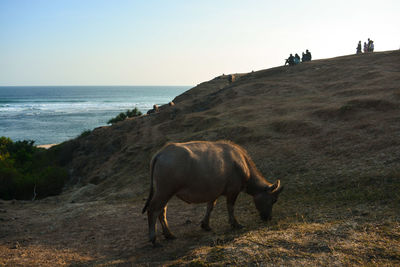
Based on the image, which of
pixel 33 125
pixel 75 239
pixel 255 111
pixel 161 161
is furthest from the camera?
pixel 33 125

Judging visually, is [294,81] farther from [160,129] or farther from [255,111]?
[160,129]

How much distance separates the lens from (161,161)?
8.02 m

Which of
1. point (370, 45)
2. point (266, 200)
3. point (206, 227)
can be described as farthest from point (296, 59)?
point (206, 227)

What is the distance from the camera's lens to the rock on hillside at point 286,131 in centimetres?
1420

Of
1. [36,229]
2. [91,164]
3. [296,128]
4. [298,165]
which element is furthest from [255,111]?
A: [36,229]

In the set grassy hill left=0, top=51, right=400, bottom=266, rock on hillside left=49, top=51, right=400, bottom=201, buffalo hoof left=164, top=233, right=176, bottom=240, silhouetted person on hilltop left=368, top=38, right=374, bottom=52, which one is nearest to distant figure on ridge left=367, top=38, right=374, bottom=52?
silhouetted person on hilltop left=368, top=38, right=374, bottom=52

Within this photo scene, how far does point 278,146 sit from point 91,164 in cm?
1831

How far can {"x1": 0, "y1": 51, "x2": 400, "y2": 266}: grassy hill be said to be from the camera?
21.7ft

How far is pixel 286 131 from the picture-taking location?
19.3m

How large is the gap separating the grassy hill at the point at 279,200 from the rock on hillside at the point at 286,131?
0.10 meters

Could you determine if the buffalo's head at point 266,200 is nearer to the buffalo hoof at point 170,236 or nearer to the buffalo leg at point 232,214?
the buffalo leg at point 232,214

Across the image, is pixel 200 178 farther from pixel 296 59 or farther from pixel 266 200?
pixel 296 59

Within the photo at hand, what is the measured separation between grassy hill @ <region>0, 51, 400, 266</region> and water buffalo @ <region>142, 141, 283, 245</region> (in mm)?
819

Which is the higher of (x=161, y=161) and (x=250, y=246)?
(x=161, y=161)
